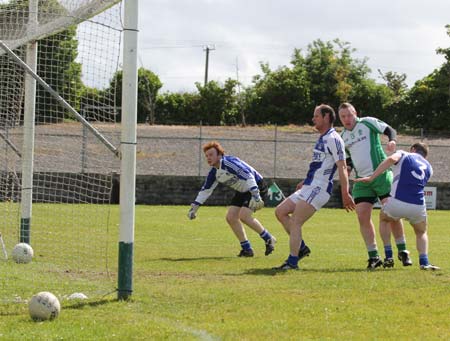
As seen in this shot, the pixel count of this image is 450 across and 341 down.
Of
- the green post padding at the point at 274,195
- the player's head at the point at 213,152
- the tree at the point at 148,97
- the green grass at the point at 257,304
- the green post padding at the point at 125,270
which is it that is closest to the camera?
the green grass at the point at 257,304

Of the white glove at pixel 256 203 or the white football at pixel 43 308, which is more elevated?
the white glove at pixel 256 203

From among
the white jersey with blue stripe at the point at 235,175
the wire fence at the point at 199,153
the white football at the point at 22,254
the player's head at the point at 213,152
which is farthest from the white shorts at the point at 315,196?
the wire fence at the point at 199,153

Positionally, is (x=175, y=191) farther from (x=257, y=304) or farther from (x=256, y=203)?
(x=257, y=304)

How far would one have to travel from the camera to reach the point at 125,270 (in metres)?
8.20

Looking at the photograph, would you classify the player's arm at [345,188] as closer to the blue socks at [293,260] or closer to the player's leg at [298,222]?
the player's leg at [298,222]

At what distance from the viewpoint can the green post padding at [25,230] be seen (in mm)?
12055

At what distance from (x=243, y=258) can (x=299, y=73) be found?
151 ft

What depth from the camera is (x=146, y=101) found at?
5456 cm

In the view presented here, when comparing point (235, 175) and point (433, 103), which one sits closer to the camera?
point (235, 175)

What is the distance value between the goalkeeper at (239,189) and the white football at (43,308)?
19.8 feet

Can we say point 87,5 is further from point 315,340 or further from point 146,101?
point 146,101

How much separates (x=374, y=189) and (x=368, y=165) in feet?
1.04

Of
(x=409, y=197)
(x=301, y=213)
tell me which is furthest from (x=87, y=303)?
(x=409, y=197)

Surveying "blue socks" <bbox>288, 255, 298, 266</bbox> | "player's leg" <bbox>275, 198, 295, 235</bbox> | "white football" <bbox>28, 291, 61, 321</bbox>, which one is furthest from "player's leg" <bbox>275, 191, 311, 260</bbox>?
"white football" <bbox>28, 291, 61, 321</bbox>
